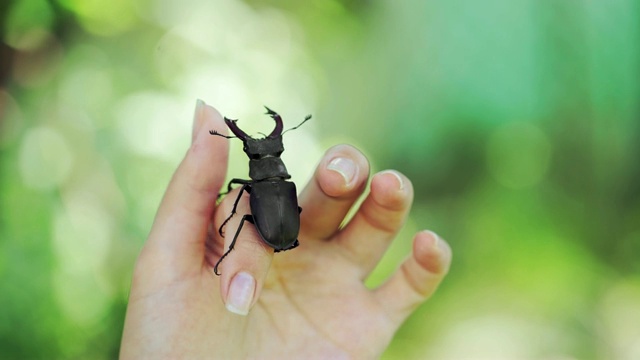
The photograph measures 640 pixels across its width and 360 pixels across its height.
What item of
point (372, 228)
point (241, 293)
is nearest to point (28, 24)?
point (372, 228)

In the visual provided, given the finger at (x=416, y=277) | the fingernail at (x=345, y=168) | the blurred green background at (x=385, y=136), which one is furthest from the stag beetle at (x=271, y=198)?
the blurred green background at (x=385, y=136)

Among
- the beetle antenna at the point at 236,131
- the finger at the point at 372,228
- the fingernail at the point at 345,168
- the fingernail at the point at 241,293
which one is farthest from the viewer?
the finger at the point at 372,228

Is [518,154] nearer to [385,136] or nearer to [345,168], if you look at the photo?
[385,136]

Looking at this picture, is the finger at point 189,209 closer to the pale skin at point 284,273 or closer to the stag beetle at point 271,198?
the pale skin at point 284,273

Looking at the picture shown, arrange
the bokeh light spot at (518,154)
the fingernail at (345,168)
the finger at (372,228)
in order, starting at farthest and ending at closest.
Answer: the bokeh light spot at (518,154) < the finger at (372,228) < the fingernail at (345,168)

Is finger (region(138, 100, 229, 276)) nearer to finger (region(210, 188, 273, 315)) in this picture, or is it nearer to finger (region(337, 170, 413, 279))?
finger (region(210, 188, 273, 315))

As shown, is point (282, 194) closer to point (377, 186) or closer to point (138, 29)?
point (377, 186)
